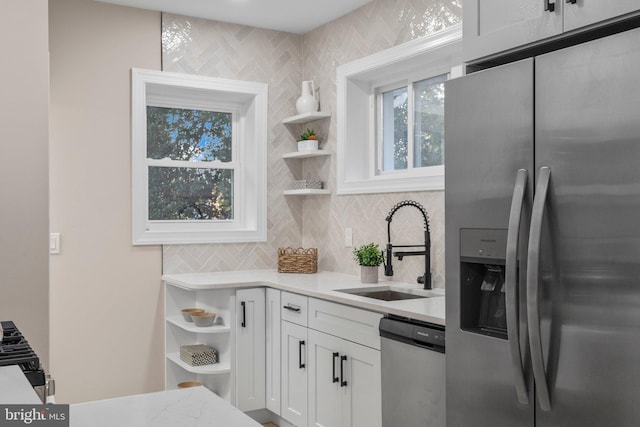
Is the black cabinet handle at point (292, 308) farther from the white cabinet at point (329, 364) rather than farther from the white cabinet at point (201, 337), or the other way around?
the white cabinet at point (201, 337)

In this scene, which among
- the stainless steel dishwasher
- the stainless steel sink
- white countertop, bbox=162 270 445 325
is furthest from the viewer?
the stainless steel sink

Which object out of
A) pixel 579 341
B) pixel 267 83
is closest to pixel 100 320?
pixel 267 83

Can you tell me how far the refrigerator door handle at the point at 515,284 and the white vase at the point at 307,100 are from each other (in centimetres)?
256

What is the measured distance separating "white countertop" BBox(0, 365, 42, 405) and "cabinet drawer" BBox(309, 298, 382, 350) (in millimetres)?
1645

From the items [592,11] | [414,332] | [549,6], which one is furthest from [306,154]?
[592,11]

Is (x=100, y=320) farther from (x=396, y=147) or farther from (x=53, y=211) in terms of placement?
(x=396, y=147)

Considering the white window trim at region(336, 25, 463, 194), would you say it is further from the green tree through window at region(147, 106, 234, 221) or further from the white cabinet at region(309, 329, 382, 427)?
the white cabinet at region(309, 329, 382, 427)

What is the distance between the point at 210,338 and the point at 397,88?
1.95 meters

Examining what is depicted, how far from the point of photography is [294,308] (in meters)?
3.38

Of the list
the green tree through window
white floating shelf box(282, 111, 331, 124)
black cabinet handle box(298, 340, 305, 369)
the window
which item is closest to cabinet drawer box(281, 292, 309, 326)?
black cabinet handle box(298, 340, 305, 369)

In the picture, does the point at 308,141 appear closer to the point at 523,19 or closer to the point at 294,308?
the point at 294,308

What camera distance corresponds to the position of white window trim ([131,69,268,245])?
395cm

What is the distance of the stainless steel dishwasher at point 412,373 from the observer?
2320mm

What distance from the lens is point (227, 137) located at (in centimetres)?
446
